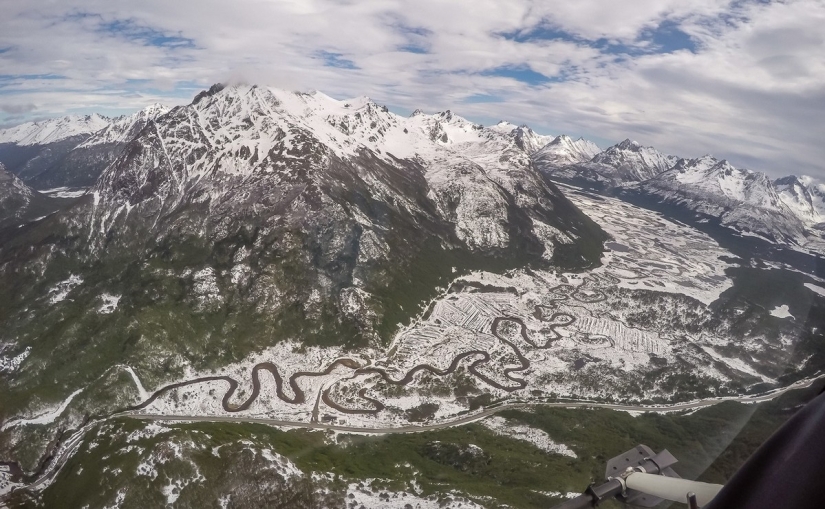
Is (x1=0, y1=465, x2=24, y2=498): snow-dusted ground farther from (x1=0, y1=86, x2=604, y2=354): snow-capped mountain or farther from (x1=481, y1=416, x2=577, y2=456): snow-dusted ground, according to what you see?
(x1=481, y1=416, x2=577, y2=456): snow-dusted ground

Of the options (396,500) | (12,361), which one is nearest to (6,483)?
(12,361)

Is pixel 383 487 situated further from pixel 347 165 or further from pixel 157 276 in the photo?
pixel 347 165

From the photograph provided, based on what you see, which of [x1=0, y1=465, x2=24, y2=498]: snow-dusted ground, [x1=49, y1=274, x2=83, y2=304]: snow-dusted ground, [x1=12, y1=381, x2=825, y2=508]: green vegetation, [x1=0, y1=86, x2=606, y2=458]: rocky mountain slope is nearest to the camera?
[x1=12, y1=381, x2=825, y2=508]: green vegetation

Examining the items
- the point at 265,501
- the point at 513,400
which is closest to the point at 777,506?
the point at 265,501

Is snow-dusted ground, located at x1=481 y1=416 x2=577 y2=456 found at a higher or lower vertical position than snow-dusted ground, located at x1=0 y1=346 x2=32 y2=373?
higher

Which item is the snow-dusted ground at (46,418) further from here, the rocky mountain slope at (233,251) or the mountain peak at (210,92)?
the mountain peak at (210,92)

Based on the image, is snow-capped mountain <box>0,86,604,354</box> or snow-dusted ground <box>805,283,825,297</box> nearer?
snow-capped mountain <box>0,86,604,354</box>

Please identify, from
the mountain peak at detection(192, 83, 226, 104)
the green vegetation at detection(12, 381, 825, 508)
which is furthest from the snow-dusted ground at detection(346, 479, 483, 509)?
the mountain peak at detection(192, 83, 226, 104)

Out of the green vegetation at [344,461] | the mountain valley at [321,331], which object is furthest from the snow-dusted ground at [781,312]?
the green vegetation at [344,461]

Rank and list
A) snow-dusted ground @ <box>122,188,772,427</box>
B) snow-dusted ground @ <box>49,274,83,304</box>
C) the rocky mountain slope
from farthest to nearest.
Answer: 1. snow-dusted ground @ <box>49,274,83,304</box>
2. the rocky mountain slope
3. snow-dusted ground @ <box>122,188,772,427</box>

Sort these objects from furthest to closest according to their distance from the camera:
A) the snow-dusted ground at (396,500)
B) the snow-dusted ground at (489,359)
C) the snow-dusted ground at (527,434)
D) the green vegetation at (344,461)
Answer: the snow-dusted ground at (489,359)
the snow-dusted ground at (527,434)
the green vegetation at (344,461)
the snow-dusted ground at (396,500)

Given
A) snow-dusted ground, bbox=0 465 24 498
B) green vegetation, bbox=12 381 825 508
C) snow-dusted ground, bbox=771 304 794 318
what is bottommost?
snow-dusted ground, bbox=0 465 24 498

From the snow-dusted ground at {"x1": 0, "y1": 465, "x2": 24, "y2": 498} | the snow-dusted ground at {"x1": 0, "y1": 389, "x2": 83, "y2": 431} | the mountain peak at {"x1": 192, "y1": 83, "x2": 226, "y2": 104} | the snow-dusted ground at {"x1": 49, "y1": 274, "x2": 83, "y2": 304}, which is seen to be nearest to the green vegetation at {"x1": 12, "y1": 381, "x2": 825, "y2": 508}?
the snow-dusted ground at {"x1": 0, "y1": 465, "x2": 24, "y2": 498}
